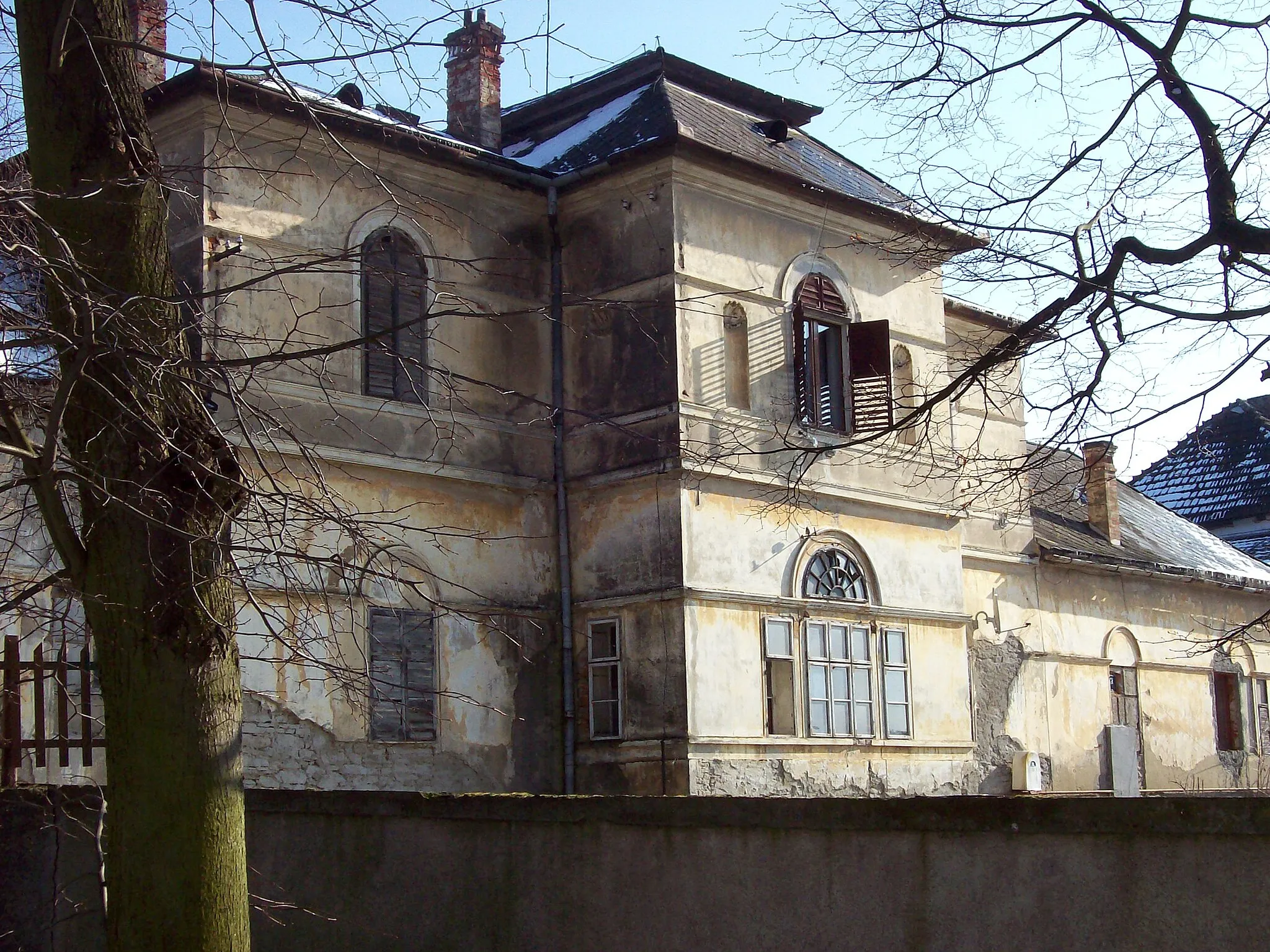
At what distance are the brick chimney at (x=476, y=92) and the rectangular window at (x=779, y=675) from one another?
7.18 m

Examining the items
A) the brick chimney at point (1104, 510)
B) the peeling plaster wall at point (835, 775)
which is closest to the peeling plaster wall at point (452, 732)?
the peeling plaster wall at point (835, 775)

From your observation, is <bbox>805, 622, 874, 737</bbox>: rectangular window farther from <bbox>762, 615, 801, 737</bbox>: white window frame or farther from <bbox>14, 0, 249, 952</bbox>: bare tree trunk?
<bbox>14, 0, 249, 952</bbox>: bare tree trunk

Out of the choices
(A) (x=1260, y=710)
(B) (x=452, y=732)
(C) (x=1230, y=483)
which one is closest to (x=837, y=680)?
(B) (x=452, y=732)

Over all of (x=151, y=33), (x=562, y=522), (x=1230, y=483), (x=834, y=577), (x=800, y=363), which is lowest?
(x=834, y=577)

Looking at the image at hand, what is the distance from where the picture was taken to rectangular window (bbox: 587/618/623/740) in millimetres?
16203

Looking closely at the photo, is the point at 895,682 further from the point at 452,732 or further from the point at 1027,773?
the point at 452,732

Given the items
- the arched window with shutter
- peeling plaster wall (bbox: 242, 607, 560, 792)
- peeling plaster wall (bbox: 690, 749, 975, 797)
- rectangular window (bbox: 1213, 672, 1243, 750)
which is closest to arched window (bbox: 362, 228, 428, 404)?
peeling plaster wall (bbox: 242, 607, 560, 792)

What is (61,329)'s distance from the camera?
5.97 metres

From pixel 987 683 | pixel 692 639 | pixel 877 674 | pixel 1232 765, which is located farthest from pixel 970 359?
pixel 1232 765

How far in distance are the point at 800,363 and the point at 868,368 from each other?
3.33ft

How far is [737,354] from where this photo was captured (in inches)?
673

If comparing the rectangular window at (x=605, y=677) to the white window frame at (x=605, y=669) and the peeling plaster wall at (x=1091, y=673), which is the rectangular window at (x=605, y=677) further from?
the peeling plaster wall at (x=1091, y=673)

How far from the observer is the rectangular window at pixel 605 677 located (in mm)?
16203

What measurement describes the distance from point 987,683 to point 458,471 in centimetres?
928
